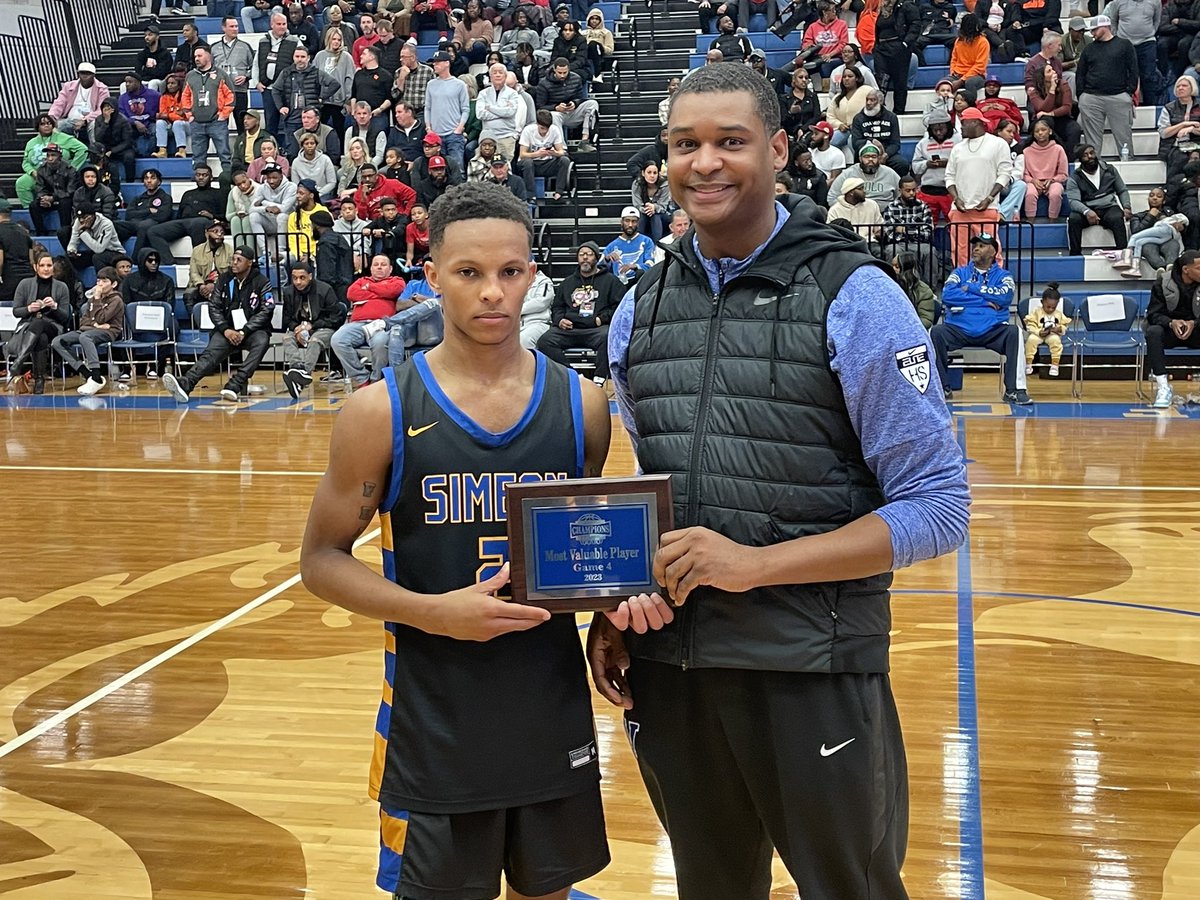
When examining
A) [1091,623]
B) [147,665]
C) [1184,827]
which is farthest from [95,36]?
[1184,827]

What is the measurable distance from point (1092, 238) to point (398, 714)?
11.7 meters

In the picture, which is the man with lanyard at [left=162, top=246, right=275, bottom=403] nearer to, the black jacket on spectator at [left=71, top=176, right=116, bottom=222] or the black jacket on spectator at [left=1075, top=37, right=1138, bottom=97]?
the black jacket on spectator at [left=71, top=176, right=116, bottom=222]

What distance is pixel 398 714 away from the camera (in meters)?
2.11

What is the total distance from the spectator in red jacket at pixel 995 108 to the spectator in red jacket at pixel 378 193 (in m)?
5.94

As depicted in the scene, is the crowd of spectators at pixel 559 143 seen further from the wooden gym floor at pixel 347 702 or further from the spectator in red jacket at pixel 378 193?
the wooden gym floor at pixel 347 702

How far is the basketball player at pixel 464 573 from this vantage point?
2.05 m

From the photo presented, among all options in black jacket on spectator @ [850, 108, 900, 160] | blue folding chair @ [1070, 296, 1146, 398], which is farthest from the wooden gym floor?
black jacket on spectator @ [850, 108, 900, 160]

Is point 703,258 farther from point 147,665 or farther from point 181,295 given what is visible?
point 181,295

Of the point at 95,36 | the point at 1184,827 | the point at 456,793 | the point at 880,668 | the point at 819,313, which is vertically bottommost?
the point at 1184,827

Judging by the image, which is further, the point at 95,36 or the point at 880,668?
the point at 95,36

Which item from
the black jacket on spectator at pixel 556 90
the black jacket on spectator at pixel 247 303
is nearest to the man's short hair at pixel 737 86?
the black jacket on spectator at pixel 247 303

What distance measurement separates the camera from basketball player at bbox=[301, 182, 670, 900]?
6.73ft

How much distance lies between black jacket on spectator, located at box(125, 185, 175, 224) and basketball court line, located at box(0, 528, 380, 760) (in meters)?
9.94

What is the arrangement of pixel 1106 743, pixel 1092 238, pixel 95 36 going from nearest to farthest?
pixel 1106 743 → pixel 1092 238 → pixel 95 36
